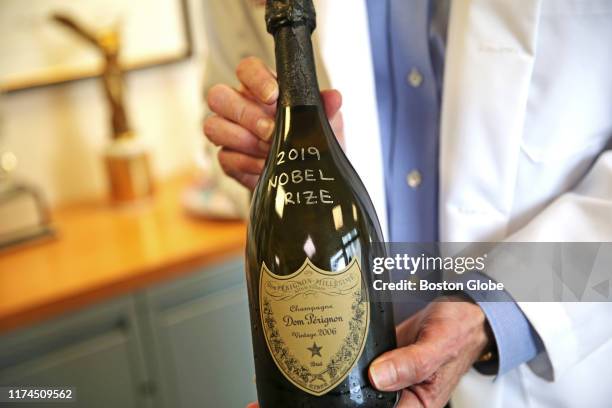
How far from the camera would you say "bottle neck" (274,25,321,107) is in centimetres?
36

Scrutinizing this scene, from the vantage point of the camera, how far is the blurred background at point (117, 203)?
37.8 inches

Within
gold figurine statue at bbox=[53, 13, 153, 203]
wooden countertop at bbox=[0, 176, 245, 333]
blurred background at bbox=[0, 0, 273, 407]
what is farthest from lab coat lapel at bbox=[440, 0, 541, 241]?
gold figurine statue at bbox=[53, 13, 153, 203]

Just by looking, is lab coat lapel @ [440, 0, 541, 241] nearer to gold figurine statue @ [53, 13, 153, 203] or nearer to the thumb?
the thumb

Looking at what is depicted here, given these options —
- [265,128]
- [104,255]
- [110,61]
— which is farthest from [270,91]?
[110,61]

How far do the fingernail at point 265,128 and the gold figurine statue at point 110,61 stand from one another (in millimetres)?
869

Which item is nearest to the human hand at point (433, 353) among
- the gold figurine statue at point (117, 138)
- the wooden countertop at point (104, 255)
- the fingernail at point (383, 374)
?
the fingernail at point (383, 374)

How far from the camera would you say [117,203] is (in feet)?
4.22

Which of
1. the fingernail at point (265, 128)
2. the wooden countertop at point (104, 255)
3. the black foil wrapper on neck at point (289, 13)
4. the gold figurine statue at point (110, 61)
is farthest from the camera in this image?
the gold figurine statue at point (110, 61)

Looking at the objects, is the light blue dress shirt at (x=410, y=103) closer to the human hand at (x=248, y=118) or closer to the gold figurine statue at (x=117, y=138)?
the human hand at (x=248, y=118)

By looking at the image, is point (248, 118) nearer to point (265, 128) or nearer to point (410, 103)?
point (265, 128)

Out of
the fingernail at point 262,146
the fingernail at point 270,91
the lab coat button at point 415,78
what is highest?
the fingernail at point 270,91

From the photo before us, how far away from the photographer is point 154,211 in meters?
1.27

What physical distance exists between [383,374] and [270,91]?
0.64 ft

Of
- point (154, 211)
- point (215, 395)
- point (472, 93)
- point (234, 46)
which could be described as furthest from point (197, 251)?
point (472, 93)
